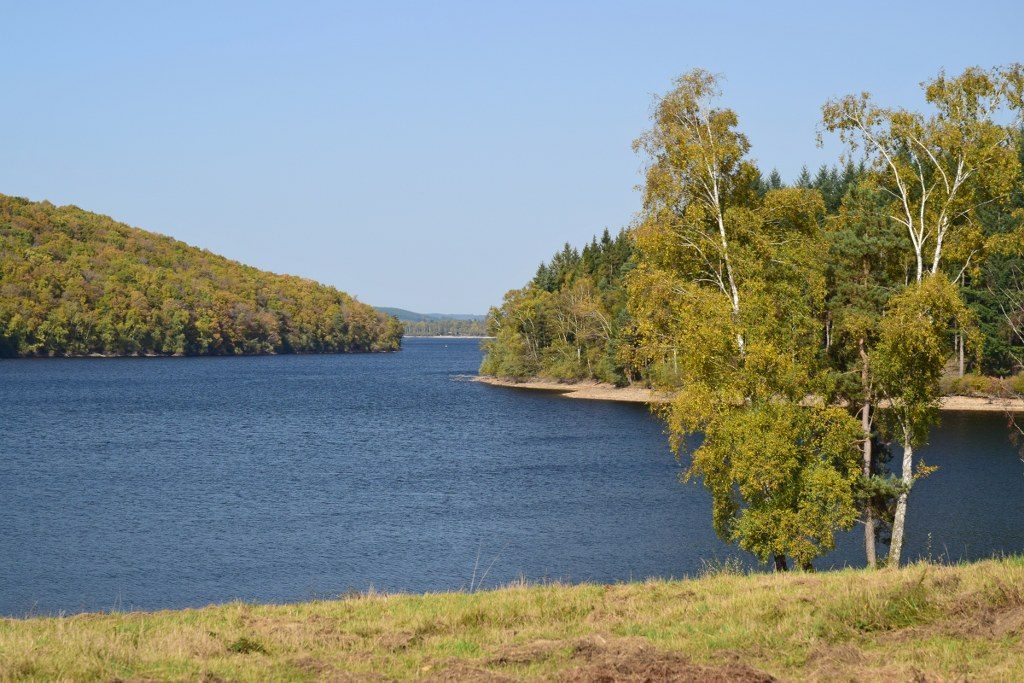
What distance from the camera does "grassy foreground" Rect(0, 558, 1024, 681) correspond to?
478 inches

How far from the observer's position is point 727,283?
100 ft

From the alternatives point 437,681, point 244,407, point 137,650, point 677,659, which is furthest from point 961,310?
point 244,407

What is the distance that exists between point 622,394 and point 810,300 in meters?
77.4

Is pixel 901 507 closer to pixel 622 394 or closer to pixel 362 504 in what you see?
pixel 362 504

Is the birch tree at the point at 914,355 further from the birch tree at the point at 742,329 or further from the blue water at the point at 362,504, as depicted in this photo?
the blue water at the point at 362,504

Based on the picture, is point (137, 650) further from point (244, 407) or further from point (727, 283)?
point (244, 407)

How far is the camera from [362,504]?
4653 centimetres

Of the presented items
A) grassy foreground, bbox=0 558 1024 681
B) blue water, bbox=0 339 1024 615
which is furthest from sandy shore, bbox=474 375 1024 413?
grassy foreground, bbox=0 558 1024 681

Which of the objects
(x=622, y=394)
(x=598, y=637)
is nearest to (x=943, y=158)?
(x=598, y=637)

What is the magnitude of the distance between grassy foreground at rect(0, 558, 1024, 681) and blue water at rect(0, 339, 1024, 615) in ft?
44.1

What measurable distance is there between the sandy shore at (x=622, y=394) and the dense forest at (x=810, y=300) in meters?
38.1

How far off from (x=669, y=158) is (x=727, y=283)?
13.2ft

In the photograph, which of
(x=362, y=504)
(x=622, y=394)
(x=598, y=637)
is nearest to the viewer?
(x=598, y=637)

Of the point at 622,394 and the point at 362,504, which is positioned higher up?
the point at 622,394
